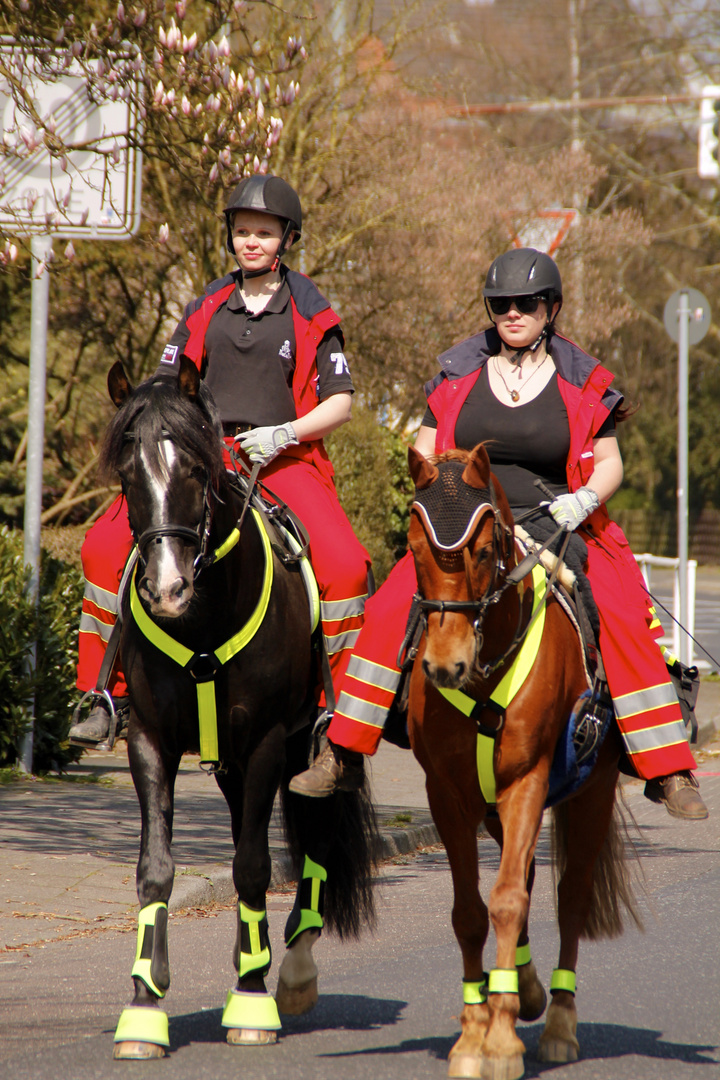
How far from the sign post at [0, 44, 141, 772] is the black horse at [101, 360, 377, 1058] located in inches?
172

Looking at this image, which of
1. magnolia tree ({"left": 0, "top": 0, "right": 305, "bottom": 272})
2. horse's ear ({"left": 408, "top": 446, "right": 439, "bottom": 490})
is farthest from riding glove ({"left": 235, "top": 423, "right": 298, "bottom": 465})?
magnolia tree ({"left": 0, "top": 0, "right": 305, "bottom": 272})

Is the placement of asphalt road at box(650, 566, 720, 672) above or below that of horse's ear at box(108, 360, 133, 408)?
below

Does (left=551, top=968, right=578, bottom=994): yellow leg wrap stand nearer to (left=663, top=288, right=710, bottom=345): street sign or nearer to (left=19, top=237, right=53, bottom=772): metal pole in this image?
(left=19, top=237, right=53, bottom=772): metal pole

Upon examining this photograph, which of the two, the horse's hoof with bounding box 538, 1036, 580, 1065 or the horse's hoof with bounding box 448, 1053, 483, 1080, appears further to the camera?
the horse's hoof with bounding box 538, 1036, 580, 1065

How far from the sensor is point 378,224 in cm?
1587

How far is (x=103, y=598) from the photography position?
545 cm

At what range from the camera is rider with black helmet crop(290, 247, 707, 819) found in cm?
473

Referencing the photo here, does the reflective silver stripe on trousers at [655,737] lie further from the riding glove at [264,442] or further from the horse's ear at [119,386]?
the horse's ear at [119,386]

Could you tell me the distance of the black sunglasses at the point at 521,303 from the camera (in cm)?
500

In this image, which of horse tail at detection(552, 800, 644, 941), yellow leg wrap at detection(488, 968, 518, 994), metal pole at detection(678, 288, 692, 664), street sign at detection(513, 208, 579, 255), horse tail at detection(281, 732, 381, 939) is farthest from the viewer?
street sign at detection(513, 208, 579, 255)

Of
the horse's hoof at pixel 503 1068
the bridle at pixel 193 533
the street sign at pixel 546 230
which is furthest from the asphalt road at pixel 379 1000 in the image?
the street sign at pixel 546 230

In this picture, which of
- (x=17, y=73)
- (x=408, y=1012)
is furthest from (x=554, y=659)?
(x=17, y=73)

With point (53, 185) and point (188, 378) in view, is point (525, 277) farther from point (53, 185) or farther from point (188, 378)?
point (53, 185)

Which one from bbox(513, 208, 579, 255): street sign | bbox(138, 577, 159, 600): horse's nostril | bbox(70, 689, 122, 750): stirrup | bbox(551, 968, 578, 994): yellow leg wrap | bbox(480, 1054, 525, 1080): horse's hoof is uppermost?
bbox(513, 208, 579, 255): street sign
